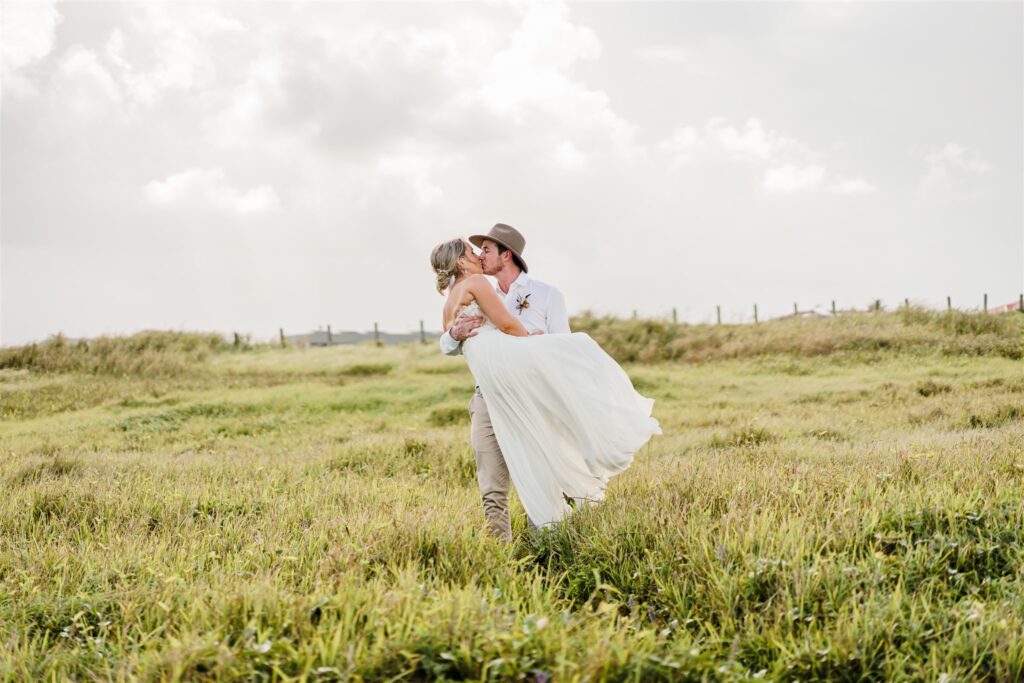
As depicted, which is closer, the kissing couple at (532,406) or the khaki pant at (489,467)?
the kissing couple at (532,406)

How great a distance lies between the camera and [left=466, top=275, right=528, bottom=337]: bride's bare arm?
571cm

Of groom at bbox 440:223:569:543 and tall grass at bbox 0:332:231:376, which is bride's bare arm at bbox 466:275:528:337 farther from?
tall grass at bbox 0:332:231:376

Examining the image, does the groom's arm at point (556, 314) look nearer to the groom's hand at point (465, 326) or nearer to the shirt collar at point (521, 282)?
the shirt collar at point (521, 282)

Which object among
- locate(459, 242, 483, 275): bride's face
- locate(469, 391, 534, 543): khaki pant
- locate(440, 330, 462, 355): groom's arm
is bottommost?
locate(469, 391, 534, 543): khaki pant

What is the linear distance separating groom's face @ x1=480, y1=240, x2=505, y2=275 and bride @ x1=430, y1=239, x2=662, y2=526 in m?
0.23

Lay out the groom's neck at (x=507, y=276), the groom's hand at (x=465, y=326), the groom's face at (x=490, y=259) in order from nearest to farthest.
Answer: the groom's hand at (x=465, y=326) → the groom's face at (x=490, y=259) → the groom's neck at (x=507, y=276)

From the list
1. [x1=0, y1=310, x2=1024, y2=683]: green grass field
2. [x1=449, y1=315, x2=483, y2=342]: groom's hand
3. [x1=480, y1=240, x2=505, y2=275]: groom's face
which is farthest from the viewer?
[x1=480, y1=240, x2=505, y2=275]: groom's face

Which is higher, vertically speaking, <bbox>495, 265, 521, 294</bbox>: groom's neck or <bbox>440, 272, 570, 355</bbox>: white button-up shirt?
<bbox>495, 265, 521, 294</bbox>: groom's neck

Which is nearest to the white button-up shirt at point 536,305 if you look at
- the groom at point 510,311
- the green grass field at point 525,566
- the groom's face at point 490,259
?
the groom at point 510,311


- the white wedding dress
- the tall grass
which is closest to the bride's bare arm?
the white wedding dress

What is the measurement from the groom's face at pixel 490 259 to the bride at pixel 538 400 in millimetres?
234

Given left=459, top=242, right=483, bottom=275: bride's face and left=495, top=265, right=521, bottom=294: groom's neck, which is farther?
left=495, top=265, right=521, bottom=294: groom's neck

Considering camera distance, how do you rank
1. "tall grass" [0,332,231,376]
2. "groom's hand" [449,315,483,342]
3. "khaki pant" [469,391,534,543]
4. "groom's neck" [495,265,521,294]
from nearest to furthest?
"groom's hand" [449,315,483,342], "khaki pant" [469,391,534,543], "groom's neck" [495,265,521,294], "tall grass" [0,332,231,376]

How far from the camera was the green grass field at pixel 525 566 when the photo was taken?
3.51m
